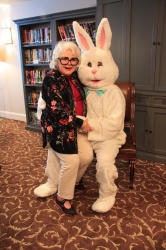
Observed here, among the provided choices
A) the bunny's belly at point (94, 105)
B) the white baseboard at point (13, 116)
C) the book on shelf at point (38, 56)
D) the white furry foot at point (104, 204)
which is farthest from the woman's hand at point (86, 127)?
the white baseboard at point (13, 116)

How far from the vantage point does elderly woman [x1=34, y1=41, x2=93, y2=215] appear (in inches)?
65.7

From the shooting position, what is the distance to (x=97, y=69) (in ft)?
6.00

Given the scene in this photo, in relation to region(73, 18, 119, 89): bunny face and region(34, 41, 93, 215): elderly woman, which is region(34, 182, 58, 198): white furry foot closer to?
region(34, 41, 93, 215): elderly woman

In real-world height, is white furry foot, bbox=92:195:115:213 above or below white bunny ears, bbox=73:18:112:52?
below

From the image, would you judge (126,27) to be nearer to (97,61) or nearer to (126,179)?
(97,61)

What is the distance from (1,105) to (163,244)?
431 centimetres

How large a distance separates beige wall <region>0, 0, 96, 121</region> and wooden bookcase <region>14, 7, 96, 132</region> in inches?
10.0

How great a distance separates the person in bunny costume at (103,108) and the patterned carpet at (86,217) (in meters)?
0.16

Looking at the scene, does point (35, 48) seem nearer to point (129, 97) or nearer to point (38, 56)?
point (38, 56)

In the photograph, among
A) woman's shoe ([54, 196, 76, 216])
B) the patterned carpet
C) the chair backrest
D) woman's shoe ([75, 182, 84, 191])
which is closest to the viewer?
the patterned carpet

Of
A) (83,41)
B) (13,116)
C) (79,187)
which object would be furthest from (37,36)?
(79,187)

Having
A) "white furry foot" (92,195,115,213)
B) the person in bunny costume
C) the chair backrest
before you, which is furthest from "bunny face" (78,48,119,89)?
"white furry foot" (92,195,115,213)

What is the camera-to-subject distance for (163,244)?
4.84 feet

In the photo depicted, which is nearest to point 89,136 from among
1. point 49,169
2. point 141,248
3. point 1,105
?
point 49,169
